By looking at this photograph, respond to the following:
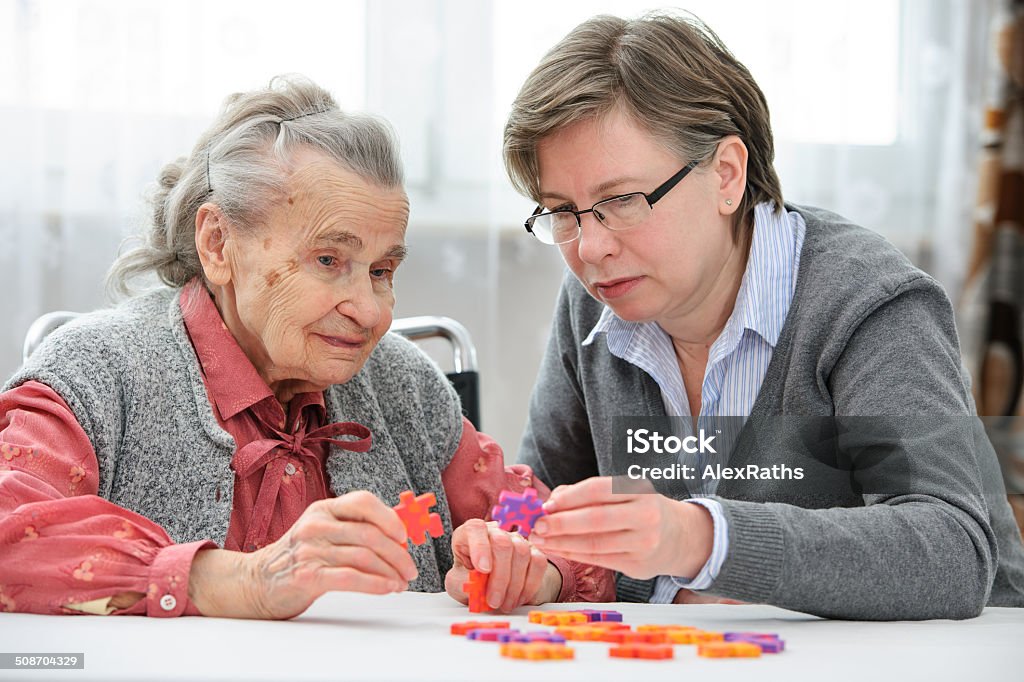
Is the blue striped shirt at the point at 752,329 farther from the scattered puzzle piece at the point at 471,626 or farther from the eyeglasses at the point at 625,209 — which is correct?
the scattered puzzle piece at the point at 471,626

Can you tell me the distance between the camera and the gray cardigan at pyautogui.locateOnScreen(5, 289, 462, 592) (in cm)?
140

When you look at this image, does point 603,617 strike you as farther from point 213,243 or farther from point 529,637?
point 213,243

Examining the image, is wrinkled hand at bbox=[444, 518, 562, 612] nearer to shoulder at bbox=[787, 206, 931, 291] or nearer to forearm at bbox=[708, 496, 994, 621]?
forearm at bbox=[708, 496, 994, 621]

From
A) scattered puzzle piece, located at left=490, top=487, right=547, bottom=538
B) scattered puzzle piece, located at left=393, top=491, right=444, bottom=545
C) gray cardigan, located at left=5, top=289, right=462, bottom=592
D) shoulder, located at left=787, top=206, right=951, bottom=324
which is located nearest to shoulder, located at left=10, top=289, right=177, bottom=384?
gray cardigan, located at left=5, top=289, right=462, bottom=592

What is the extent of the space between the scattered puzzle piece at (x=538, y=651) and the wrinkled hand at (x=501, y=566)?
1.22 feet

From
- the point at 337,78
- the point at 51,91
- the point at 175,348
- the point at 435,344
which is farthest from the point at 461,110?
the point at 175,348

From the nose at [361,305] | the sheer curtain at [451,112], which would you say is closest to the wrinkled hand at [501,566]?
the nose at [361,305]

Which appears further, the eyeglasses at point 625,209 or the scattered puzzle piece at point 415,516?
the eyeglasses at point 625,209

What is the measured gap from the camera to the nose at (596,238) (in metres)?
1.59

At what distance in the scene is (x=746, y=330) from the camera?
1.66 m

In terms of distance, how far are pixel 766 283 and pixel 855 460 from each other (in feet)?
1.04

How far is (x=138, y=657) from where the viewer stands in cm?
91

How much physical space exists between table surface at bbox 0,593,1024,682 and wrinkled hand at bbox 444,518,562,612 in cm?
7

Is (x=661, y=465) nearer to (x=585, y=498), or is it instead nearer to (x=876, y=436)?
(x=876, y=436)
